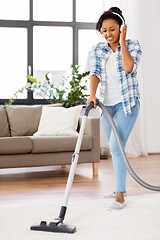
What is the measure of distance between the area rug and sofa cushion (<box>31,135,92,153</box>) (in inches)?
37.9

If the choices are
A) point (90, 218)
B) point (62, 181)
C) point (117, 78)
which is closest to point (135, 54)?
point (117, 78)

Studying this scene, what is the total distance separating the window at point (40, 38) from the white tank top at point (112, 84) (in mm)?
3050

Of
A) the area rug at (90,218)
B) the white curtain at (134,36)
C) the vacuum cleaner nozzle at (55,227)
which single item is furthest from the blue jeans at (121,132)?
the white curtain at (134,36)

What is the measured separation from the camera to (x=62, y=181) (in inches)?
149

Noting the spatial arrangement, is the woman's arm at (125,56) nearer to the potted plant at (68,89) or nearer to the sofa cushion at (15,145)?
the sofa cushion at (15,145)

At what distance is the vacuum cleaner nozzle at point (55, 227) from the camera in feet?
7.14

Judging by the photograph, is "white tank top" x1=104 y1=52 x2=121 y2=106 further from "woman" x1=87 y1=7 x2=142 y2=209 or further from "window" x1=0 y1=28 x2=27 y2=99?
"window" x1=0 y1=28 x2=27 y2=99

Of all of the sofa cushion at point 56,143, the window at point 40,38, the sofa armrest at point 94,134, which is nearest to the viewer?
the sofa cushion at point 56,143

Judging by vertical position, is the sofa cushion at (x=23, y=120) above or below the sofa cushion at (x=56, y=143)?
above

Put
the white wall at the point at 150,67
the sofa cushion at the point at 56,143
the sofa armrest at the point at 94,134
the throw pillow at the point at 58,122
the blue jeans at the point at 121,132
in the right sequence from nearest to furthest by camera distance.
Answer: the blue jeans at the point at 121,132 < the sofa cushion at the point at 56,143 < the sofa armrest at the point at 94,134 < the throw pillow at the point at 58,122 < the white wall at the point at 150,67

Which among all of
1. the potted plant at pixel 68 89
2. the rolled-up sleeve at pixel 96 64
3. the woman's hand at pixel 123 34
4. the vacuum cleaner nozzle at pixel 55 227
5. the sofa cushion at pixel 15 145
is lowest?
the vacuum cleaner nozzle at pixel 55 227

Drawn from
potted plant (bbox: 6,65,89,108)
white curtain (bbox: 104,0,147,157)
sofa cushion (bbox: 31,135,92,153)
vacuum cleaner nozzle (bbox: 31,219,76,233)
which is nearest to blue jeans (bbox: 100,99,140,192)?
vacuum cleaner nozzle (bbox: 31,219,76,233)

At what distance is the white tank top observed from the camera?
269cm

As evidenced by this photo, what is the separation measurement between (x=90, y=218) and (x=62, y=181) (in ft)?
4.42
